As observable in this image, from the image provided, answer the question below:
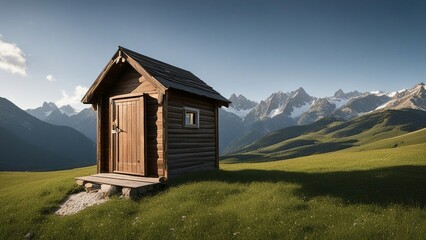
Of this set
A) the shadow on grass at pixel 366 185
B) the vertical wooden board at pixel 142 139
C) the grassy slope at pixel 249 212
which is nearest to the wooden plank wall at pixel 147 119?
the vertical wooden board at pixel 142 139

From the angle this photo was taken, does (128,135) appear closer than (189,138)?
Yes

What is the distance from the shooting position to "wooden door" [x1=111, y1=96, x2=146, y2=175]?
58.0ft

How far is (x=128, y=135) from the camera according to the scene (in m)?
18.4

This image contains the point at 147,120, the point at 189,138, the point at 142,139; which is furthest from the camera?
the point at 189,138

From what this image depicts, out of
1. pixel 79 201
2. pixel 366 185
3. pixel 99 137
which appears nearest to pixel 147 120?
pixel 99 137

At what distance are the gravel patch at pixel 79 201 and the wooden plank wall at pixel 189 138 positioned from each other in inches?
156

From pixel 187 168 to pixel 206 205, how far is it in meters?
6.13

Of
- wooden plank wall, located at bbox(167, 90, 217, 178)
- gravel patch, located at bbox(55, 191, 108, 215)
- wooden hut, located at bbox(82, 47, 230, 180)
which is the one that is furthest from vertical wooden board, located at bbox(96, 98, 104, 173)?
wooden plank wall, located at bbox(167, 90, 217, 178)

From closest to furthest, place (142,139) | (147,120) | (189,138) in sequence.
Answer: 1. (142,139)
2. (147,120)
3. (189,138)

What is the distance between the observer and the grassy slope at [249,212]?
975 cm

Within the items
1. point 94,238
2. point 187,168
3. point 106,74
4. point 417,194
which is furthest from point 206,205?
point 106,74

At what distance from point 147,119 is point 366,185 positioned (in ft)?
41.4

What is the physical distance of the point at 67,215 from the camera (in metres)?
13.3

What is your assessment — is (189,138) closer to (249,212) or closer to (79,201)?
(79,201)
